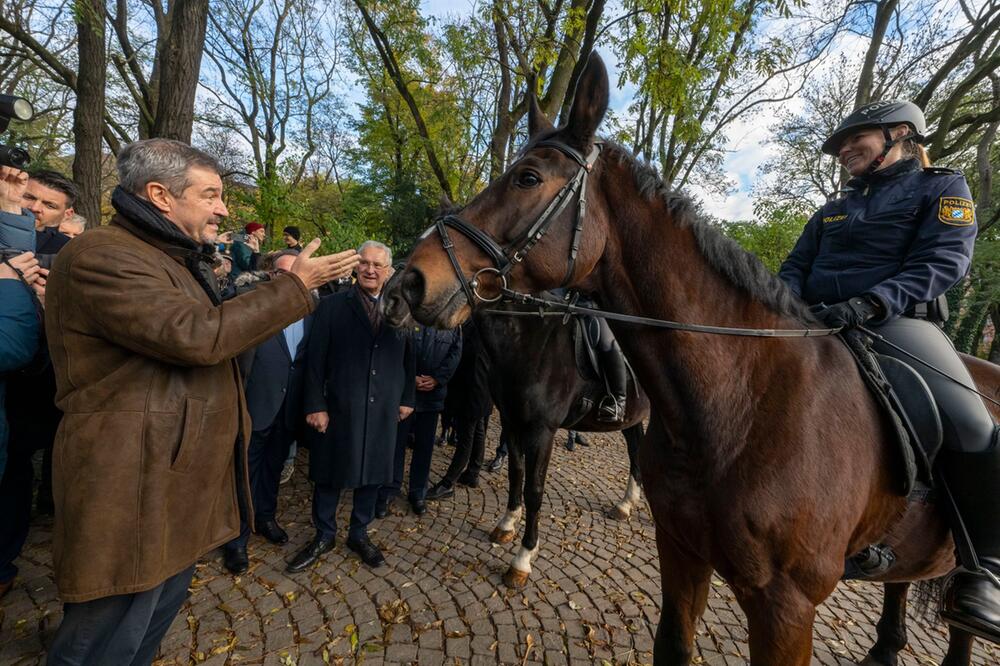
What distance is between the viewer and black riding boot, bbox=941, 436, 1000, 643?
71.7 inches

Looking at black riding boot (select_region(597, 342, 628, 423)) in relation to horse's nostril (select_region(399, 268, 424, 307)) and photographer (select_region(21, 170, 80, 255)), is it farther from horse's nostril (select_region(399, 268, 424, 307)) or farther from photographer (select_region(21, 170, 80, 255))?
photographer (select_region(21, 170, 80, 255))

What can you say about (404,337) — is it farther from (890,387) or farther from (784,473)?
(890,387)

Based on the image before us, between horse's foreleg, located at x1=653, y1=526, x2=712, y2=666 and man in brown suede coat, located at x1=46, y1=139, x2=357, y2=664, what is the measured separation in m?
2.19

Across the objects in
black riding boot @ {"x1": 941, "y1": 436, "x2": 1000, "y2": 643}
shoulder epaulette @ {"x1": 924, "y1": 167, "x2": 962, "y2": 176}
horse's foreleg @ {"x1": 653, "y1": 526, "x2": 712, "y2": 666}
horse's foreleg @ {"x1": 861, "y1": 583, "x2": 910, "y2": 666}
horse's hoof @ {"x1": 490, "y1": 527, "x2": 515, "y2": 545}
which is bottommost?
horse's hoof @ {"x1": 490, "y1": 527, "x2": 515, "y2": 545}

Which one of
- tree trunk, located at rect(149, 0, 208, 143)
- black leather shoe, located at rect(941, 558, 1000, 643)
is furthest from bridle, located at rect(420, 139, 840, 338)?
tree trunk, located at rect(149, 0, 208, 143)

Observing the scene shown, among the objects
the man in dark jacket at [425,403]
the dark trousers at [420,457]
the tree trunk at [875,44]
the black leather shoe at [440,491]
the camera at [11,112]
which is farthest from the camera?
the tree trunk at [875,44]

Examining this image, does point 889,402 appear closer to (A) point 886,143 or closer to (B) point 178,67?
(A) point 886,143

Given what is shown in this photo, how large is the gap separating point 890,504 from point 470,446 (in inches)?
159

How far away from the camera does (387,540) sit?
4016 mm

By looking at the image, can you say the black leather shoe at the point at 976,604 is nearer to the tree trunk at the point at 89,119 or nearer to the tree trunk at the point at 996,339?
the tree trunk at the point at 89,119

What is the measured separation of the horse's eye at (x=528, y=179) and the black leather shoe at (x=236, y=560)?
3662mm

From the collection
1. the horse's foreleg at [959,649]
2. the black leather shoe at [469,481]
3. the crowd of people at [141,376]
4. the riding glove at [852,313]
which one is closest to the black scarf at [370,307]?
the crowd of people at [141,376]

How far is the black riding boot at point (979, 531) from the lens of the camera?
1.82m

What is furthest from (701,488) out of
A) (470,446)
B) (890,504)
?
(470,446)
